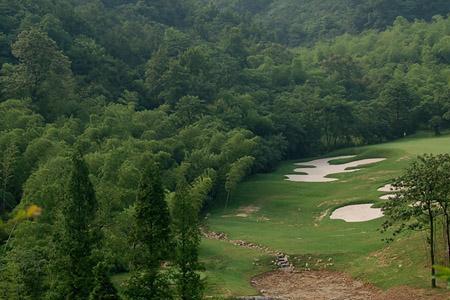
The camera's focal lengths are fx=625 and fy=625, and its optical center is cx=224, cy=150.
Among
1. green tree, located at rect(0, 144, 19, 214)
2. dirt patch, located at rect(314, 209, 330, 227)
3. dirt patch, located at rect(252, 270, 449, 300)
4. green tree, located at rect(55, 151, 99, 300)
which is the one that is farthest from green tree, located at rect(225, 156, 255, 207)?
green tree, located at rect(55, 151, 99, 300)

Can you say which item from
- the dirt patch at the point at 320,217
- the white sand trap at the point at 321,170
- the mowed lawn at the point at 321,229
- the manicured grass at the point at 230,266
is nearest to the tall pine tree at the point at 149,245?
the manicured grass at the point at 230,266

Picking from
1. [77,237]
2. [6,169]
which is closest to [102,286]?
[77,237]

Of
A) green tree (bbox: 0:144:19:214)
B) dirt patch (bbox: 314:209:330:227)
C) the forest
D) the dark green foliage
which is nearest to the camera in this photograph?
the dark green foliage

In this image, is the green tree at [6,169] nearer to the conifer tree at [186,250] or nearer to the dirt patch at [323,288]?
the dirt patch at [323,288]

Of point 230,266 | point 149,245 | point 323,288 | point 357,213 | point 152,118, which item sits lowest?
point 323,288

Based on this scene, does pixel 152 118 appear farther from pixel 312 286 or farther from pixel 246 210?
pixel 312 286

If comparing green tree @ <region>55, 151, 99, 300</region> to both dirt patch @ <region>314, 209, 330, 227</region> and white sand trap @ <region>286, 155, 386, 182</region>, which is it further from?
white sand trap @ <region>286, 155, 386, 182</region>
